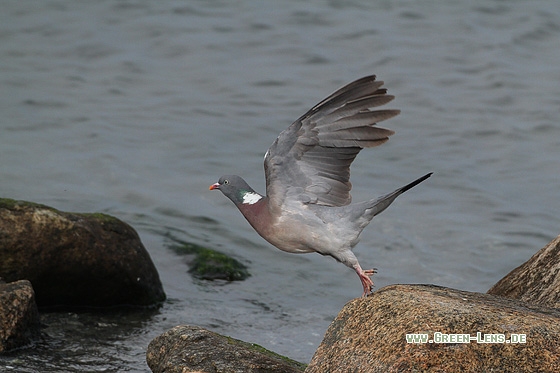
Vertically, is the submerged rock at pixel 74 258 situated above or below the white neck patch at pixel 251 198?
below

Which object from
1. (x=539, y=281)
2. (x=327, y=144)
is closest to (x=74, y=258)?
(x=327, y=144)

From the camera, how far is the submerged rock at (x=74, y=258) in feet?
27.3

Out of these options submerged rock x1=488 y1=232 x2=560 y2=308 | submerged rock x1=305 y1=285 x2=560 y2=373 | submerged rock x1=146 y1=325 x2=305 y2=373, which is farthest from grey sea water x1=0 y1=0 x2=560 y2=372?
submerged rock x1=305 y1=285 x2=560 y2=373

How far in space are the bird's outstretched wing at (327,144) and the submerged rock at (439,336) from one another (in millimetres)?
1713

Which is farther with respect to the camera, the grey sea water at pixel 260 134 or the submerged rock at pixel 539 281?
the grey sea water at pixel 260 134

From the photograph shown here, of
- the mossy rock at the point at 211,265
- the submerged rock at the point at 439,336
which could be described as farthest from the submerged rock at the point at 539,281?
the mossy rock at the point at 211,265

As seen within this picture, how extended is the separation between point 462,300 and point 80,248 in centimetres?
424

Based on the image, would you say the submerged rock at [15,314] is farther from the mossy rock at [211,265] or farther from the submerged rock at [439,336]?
the mossy rock at [211,265]

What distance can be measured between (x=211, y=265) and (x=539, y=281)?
480 centimetres

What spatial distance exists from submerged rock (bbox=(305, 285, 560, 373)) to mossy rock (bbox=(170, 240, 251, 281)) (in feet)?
15.9

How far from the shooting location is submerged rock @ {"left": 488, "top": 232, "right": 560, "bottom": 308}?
643 centimetres

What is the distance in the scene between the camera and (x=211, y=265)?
419 inches

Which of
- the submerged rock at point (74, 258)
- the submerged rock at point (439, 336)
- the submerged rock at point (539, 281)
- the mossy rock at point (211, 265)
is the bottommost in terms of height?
the mossy rock at point (211, 265)

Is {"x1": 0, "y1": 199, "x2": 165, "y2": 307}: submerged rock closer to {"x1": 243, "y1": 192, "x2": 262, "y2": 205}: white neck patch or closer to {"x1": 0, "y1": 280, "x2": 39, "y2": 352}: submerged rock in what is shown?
{"x1": 0, "y1": 280, "x2": 39, "y2": 352}: submerged rock
